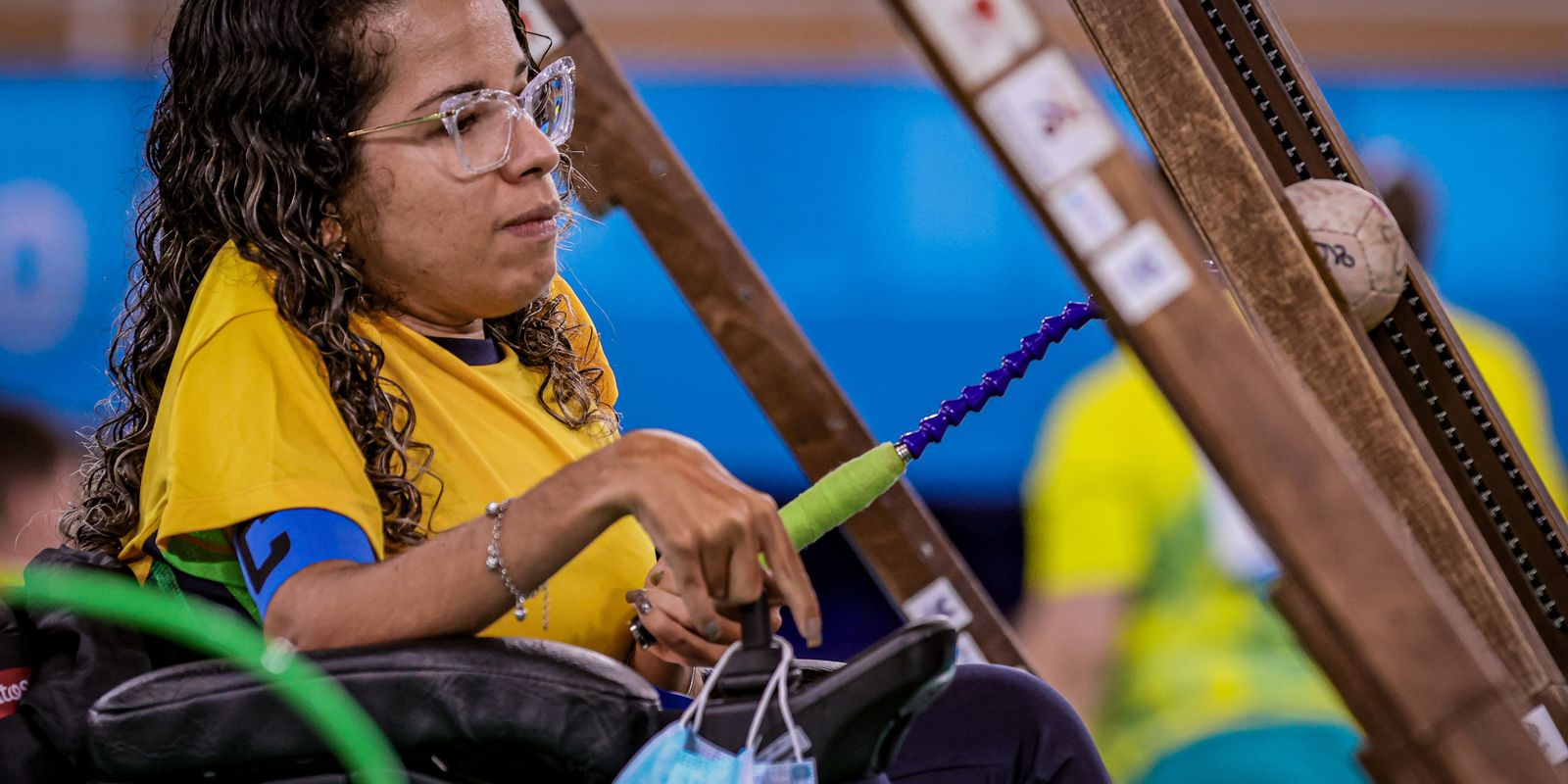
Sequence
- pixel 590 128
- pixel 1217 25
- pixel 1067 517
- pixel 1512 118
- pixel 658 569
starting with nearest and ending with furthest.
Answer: pixel 658 569 < pixel 1217 25 < pixel 590 128 < pixel 1067 517 < pixel 1512 118

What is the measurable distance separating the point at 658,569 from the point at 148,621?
40cm

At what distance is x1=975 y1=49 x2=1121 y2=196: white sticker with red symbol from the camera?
4.06 ft

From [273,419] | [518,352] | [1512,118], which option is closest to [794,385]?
[518,352]

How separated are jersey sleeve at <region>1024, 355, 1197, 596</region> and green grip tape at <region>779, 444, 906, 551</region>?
1385 mm

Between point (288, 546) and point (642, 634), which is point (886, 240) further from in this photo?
point (288, 546)

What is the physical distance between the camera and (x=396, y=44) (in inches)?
61.9

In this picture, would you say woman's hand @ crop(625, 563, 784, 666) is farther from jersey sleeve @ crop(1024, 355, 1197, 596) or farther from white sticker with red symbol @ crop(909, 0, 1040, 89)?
jersey sleeve @ crop(1024, 355, 1197, 596)

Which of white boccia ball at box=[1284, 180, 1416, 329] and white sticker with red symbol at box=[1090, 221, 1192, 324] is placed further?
white boccia ball at box=[1284, 180, 1416, 329]

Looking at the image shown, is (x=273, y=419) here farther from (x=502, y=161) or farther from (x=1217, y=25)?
(x=1217, y=25)

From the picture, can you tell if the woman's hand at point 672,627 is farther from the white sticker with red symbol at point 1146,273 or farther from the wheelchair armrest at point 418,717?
the white sticker with red symbol at point 1146,273

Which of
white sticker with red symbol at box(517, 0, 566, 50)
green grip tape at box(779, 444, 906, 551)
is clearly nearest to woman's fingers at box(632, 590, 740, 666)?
green grip tape at box(779, 444, 906, 551)

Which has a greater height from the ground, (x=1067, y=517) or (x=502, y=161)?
(x=502, y=161)

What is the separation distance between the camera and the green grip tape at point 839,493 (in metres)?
1.41

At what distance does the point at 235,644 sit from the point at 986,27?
27.4 inches
